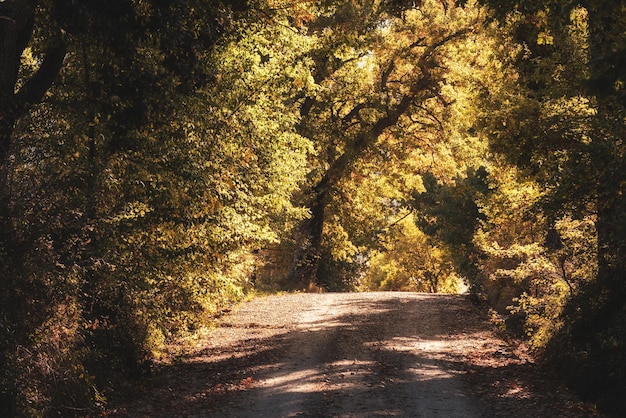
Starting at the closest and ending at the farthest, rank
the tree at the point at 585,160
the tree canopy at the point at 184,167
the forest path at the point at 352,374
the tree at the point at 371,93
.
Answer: the tree canopy at the point at 184,167 < the tree at the point at 585,160 < the forest path at the point at 352,374 < the tree at the point at 371,93

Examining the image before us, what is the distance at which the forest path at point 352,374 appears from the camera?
1091cm

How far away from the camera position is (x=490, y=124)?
17.5 meters

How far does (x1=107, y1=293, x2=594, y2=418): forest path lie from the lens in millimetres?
10914

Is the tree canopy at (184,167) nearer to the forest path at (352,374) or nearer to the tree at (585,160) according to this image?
the tree at (585,160)

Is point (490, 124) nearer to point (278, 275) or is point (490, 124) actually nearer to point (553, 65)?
point (553, 65)

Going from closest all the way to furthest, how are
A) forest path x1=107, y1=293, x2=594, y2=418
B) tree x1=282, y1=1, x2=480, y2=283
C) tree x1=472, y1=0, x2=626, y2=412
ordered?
tree x1=472, y1=0, x2=626, y2=412
forest path x1=107, y1=293, x2=594, y2=418
tree x1=282, y1=1, x2=480, y2=283

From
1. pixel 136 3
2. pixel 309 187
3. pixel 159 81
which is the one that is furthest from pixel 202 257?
pixel 309 187

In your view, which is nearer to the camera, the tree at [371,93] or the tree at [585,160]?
the tree at [585,160]

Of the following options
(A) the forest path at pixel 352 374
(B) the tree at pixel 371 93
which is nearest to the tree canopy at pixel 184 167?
(A) the forest path at pixel 352 374

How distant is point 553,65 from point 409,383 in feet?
23.6

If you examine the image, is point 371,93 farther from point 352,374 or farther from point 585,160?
point 585,160

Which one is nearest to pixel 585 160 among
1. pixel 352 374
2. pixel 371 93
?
pixel 352 374

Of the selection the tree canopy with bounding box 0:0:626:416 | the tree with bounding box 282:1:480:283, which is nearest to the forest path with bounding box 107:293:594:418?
the tree canopy with bounding box 0:0:626:416

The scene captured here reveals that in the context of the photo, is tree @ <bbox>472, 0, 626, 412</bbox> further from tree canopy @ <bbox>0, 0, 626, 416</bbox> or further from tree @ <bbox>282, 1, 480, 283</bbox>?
tree @ <bbox>282, 1, 480, 283</bbox>
